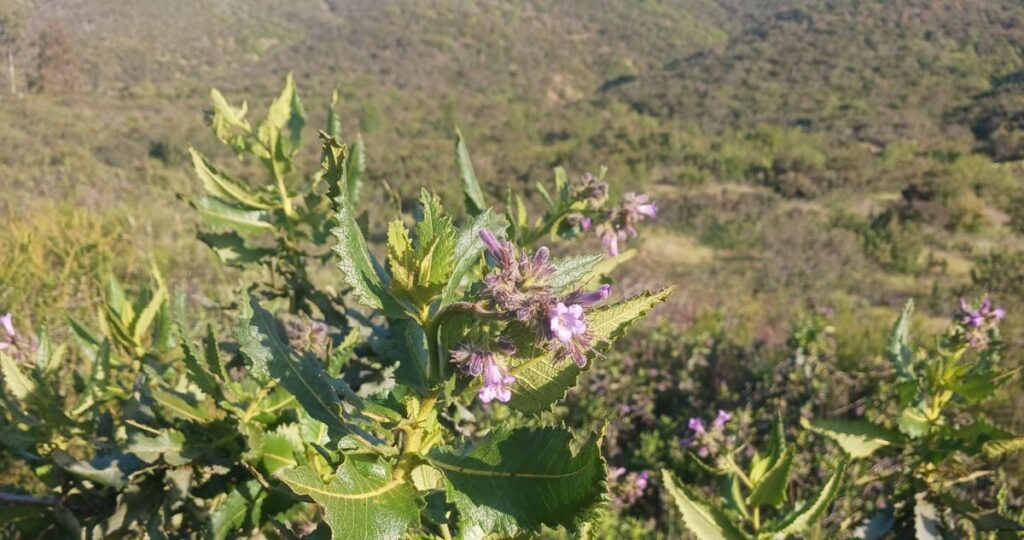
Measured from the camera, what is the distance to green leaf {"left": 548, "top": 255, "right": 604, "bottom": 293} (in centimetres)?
123

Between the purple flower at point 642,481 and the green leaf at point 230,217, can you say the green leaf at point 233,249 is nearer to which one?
the green leaf at point 230,217

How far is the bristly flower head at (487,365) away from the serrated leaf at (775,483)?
1.25 m

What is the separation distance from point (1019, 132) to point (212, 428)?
24632 millimetres

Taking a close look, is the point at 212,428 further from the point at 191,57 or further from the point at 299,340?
Result: the point at 191,57

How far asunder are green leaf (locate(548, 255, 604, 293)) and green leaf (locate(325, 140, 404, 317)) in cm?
29

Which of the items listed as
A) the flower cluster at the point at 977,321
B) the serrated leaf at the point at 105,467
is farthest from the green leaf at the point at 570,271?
the flower cluster at the point at 977,321

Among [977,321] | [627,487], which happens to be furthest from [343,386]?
[627,487]

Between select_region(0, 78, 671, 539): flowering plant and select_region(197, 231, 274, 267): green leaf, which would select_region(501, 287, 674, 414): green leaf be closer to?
select_region(0, 78, 671, 539): flowering plant

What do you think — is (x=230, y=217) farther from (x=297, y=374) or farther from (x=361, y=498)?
(x=361, y=498)

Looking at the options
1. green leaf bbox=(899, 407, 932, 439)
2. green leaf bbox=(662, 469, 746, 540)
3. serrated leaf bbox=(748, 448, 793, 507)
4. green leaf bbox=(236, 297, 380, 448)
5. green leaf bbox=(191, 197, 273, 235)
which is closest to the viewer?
green leaf bbox=(236, 297, 380, 448)

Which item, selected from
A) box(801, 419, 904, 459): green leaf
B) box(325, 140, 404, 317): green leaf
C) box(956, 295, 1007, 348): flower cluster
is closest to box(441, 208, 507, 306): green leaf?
box(325, 140, 404, 317): green leaf

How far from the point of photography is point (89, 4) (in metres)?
41.7

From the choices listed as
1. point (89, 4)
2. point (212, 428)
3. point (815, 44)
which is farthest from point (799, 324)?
point (89, 4)

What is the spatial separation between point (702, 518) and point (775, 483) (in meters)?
0.33
